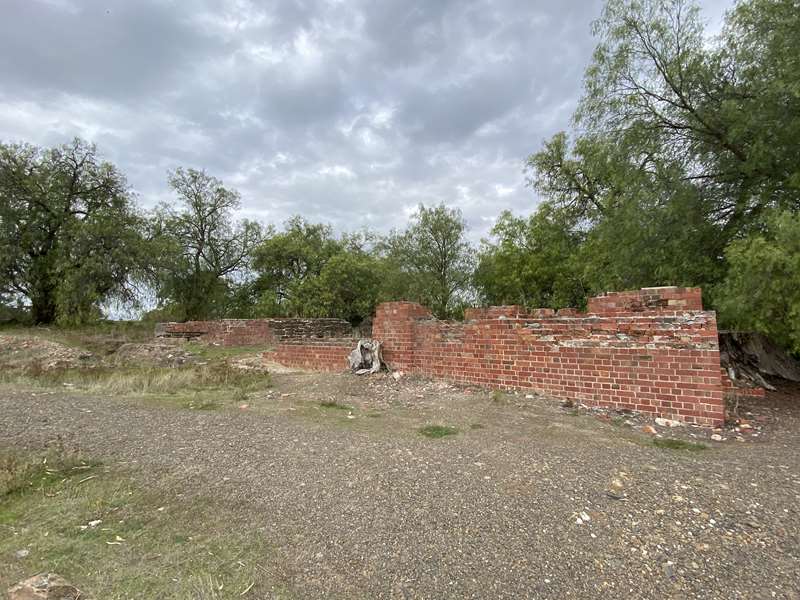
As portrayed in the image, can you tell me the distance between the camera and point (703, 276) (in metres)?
7.49

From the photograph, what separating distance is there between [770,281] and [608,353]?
214 centimetres

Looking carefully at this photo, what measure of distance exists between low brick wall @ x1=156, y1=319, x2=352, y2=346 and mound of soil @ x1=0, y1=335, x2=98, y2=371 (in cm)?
294

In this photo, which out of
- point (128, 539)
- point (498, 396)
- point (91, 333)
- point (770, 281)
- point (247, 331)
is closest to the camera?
point (128, 539)

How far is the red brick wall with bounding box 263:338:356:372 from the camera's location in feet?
30.1

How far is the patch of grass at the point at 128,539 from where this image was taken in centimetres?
193

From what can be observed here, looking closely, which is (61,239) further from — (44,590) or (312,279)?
(44,590)

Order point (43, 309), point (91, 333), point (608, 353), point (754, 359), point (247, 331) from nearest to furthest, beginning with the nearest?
point (608, 353)
point (754, 359)
point (247, 331)
point (91, 333)
point (43, 309)

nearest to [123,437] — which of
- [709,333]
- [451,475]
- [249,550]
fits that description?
[249,550]

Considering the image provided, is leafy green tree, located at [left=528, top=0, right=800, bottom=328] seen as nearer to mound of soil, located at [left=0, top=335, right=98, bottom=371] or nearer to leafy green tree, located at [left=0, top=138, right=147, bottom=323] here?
mound of soil, located at [left=0, top=335, right=98, bottom=371]

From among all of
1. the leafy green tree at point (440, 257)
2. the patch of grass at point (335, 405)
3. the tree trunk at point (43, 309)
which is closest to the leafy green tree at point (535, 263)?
the leafy green tree at point (440, 257)

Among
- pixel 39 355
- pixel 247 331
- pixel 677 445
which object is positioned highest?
pixel 247 331

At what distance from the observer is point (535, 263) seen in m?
19.6

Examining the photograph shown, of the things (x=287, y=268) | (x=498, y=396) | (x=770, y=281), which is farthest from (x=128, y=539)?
(x=287, y=268)

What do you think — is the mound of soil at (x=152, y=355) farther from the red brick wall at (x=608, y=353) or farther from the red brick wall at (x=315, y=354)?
the red brick wall at (x=608, y=353)
